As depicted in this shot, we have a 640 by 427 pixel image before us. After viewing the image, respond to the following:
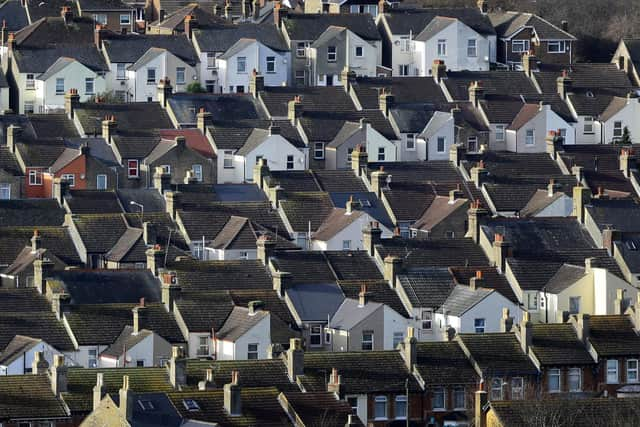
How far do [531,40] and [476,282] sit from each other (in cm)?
4842

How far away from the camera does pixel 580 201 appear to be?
5000 inches

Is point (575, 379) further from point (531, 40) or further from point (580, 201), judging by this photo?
point (531, 40)

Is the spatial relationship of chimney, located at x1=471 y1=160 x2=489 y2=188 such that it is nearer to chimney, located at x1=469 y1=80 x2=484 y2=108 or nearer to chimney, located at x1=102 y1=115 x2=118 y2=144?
chimney, located at x1=469 y1=80 x2=484 y2=108

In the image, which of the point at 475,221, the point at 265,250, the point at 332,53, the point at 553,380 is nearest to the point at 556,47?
the point at 332,53

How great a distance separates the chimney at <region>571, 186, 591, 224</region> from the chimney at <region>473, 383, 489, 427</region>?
3428 centimetres

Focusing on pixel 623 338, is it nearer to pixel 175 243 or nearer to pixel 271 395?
pixel 271 395

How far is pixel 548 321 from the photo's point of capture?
379ft

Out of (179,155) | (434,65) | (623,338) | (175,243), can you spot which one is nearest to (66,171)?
(179,155)

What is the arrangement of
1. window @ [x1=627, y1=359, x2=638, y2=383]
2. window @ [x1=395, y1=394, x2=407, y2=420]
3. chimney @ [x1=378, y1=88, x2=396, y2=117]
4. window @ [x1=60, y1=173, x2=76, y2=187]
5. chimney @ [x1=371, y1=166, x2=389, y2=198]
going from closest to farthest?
window @ [x1=395, y1=394, x2=407, y2=420], window @ [x1=627, y1=359, x2=638, y2=383], chimney @ [x1=371, y1=166, x2=389, y2=198], window @ [x1=60, y1=173, x2=76, y2=187], chimney @ [x1=378, y1=88, x2=396, y2=117]

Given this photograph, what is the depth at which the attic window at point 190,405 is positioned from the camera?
90125 mm

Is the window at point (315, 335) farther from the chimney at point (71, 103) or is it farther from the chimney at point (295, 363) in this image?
the chimney at point (71, 103)

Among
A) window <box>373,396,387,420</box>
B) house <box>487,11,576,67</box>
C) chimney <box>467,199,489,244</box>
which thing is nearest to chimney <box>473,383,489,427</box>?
window <box>373,396,387,420</box>

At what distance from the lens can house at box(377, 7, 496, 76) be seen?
6235 inches

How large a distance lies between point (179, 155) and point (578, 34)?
35.2 meters
